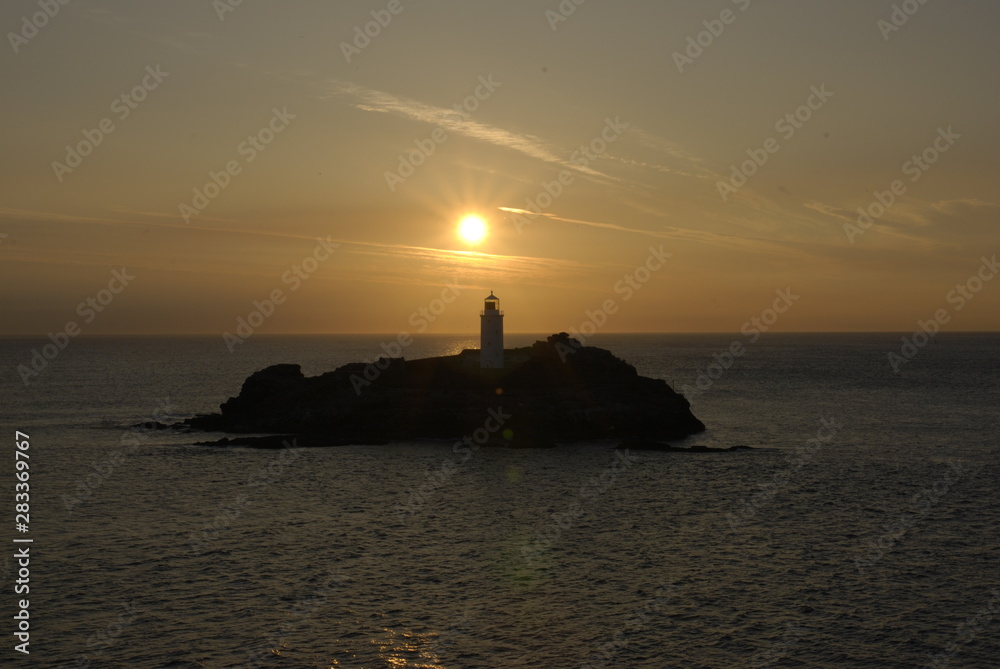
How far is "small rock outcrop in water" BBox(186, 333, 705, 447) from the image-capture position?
62938 millimetres

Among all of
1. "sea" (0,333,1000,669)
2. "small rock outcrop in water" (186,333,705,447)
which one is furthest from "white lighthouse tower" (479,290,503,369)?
"sea" (0,333,1000,669)

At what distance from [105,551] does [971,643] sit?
98.5 feet

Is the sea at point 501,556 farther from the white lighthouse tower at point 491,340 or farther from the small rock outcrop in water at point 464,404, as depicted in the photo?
the white lighthouse tower at point 491,340

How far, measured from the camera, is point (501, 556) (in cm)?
3191

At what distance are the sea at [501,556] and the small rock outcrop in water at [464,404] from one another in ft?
9.99

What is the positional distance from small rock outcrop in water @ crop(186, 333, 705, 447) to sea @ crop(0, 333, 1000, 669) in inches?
120

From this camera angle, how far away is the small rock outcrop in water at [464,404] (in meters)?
62.9

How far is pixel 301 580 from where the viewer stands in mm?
28781

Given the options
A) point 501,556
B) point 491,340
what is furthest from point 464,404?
point 501,556

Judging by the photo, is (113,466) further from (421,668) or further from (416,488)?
(421,668)

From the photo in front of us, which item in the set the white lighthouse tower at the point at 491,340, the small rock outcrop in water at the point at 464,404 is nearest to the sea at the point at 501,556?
the small rock outcrop in water at the point at 464,404

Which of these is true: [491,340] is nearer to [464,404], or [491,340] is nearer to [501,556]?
[464,404]

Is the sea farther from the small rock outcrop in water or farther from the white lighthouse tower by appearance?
the white lighthouse tower

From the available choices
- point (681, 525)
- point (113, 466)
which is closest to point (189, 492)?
point (113, 466)
